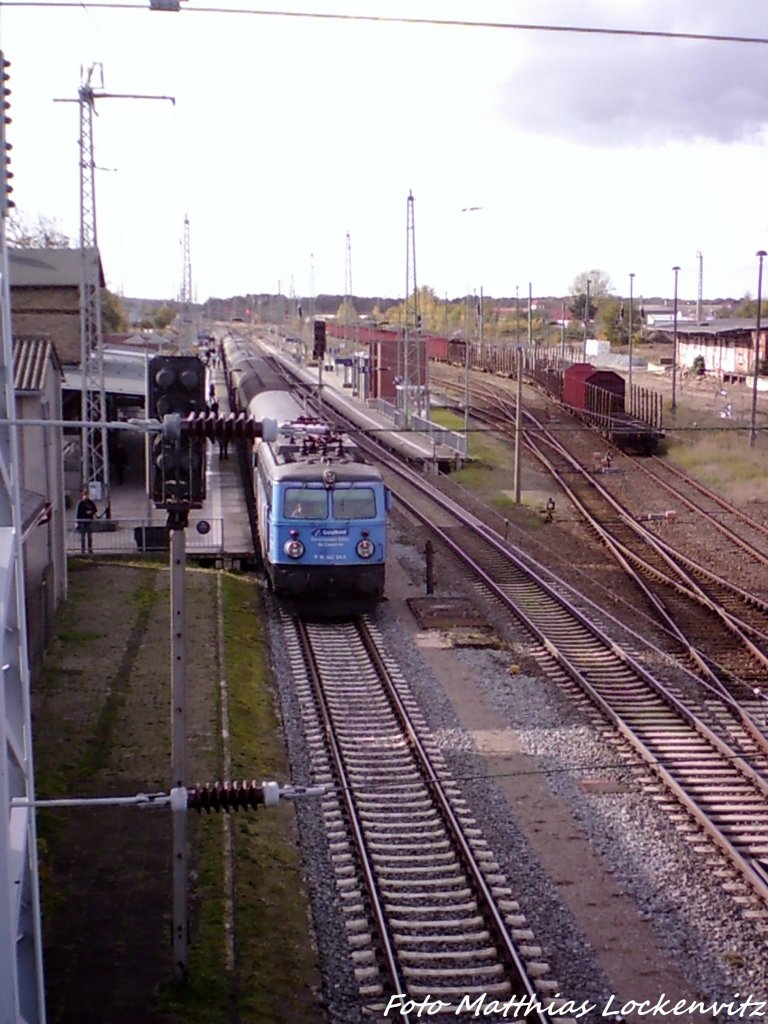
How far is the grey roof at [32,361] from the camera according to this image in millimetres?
16297

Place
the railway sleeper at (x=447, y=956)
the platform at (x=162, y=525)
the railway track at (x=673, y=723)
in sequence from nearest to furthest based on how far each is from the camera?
the railway sleeper at (x=447, y=956) → the railway track at (x=673, y=723) → the platform at (x=162, y=525)

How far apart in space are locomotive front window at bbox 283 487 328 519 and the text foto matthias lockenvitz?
9787mm

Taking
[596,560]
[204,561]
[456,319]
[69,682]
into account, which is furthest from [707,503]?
[456,319]

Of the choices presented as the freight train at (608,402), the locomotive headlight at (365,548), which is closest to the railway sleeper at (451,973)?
the locomotive headlight at (365,548)

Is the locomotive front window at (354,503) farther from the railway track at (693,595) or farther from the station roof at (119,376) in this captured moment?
the station roof at (119,376)

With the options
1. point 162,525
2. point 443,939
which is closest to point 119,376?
point 162,525

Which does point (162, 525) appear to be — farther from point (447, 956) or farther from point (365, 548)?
point (447, 956)

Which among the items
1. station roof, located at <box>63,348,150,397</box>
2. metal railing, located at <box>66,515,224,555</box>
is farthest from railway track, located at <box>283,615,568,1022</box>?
station roof, located at <box>63,348,150,397</box>

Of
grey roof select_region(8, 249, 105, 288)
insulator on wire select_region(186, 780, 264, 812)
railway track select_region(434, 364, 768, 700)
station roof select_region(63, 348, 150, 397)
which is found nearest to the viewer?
insulator on wire select_region(186, 780, 264, 812)

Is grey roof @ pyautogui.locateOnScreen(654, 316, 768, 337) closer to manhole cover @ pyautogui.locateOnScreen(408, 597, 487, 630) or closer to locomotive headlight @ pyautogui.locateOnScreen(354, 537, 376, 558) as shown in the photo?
manhole cover @ pyautogui.locateOnScreen(408, 597, 487, 630)

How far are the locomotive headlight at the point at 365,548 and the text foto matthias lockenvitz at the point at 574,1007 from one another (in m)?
9.58

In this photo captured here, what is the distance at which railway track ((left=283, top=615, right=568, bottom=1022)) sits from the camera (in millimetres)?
7297

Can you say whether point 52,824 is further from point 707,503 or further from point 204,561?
point 707,503

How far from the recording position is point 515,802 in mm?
10289
